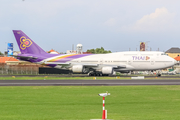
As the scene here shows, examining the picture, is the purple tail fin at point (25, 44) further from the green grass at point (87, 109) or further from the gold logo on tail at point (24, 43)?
the green grass at point (87, 109)

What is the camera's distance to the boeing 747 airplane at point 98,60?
56125 millimetres

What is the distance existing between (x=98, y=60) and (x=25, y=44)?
17.4 m

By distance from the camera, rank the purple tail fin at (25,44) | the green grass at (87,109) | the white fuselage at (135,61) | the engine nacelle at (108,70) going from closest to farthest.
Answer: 1. the green grass at (87,109)
2. the engine nacelle at (108,70)
3. the white fuselage at (135,61)
4. the purple tail fin at (25,44)

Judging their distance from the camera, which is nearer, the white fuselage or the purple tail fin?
the white fuselage

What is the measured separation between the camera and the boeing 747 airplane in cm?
5612

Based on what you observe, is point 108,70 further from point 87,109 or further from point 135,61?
point 87,109

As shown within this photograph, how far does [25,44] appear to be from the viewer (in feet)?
202

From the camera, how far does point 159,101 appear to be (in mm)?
20594

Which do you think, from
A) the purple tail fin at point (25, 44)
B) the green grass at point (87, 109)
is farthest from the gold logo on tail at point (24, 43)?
the green grass at point (87, 109)

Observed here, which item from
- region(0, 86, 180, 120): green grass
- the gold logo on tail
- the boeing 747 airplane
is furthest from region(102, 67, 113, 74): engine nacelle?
region(0, 86, 180, 120): green grass

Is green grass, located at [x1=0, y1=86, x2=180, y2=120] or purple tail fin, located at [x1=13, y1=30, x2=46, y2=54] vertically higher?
purple tail fin, located at [x1=13, y1=30, x2=46, y2=54]

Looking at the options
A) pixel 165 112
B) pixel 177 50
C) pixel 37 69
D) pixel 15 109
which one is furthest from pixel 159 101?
pixel 177 50

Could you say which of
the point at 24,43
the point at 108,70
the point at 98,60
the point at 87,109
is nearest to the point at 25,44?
the point at 24,43

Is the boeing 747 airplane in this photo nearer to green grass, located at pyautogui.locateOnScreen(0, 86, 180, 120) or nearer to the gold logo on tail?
the gold logo on tail
